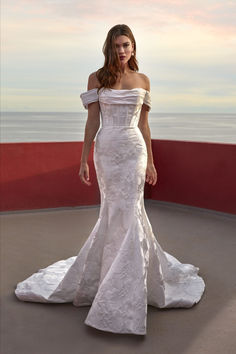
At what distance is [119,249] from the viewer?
296 cm

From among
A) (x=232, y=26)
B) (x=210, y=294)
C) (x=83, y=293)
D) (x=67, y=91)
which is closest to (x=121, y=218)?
(x=83, y=293)

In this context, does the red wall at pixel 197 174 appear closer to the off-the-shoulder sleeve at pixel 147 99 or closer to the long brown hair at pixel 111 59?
the off-the-shoulder sleeve at pixel 147 99

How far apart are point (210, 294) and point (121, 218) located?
0.89m

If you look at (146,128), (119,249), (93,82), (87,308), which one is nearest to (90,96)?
(93,82)

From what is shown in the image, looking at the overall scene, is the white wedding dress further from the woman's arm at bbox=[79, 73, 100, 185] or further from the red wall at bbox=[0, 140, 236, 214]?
the red wall at bbox=[0, 140, 236, 214]

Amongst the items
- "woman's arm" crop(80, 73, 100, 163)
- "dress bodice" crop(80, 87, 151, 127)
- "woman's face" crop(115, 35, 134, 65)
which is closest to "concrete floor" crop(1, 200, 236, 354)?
"woman's arm" crop(80, 73, 100, 163)

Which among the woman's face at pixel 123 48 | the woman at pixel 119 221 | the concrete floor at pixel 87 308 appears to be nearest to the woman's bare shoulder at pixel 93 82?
the woman at pixel 119 221

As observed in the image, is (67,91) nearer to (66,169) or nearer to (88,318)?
(66,169)

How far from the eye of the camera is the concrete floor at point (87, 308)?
2668 mm

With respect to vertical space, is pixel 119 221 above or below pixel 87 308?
above

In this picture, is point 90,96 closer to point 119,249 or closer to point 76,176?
point 119,249

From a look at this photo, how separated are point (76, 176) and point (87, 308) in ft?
9.96

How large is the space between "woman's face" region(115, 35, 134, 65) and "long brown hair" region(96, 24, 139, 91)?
2cm

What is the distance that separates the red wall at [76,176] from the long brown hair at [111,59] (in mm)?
2991
